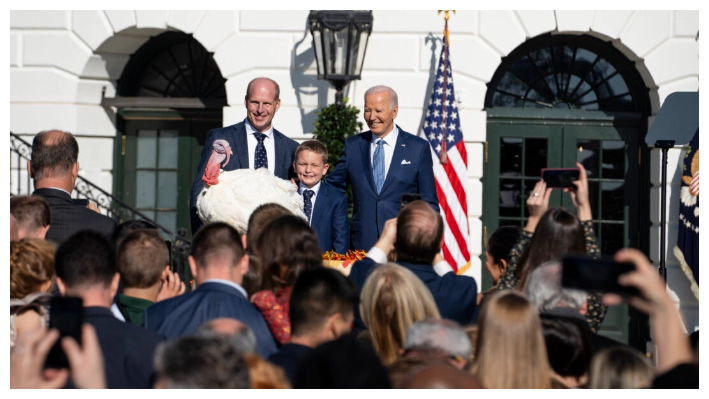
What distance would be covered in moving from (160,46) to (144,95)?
0.60 meters

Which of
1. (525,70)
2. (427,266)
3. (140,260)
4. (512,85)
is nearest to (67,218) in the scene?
(140,260)

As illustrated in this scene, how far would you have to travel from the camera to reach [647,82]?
31.2 ft

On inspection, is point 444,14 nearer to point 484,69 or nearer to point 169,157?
point 484,69

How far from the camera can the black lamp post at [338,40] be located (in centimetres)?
873

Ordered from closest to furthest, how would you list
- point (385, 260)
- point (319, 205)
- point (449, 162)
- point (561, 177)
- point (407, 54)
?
point (385, 260)
point (561, 177)
point (319, 205)
point (449, 162)
point (407, 54)

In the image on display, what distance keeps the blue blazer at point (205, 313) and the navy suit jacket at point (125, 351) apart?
239 millimetres

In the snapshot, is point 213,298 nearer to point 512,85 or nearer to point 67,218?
point 67,218

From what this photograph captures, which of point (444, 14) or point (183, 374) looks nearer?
point (183, 374)

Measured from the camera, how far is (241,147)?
21.0 ft

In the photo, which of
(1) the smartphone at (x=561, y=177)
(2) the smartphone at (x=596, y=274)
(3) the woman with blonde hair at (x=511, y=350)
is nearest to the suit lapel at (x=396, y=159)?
(1) the smartphone at (x=561, y=177)

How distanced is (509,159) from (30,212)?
6.22 m

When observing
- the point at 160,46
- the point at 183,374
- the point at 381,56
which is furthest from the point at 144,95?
the point at 183,374

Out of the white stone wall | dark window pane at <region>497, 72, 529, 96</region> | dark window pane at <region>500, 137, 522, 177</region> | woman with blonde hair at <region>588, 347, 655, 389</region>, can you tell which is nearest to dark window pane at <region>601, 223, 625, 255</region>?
the white stone wall

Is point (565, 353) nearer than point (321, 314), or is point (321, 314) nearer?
point (321, 314)
